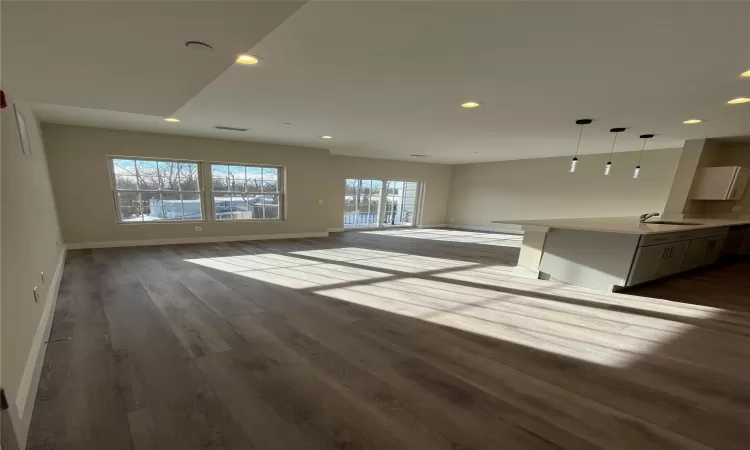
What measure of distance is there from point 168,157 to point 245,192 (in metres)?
1.62

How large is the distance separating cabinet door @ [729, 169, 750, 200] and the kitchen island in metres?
0.88

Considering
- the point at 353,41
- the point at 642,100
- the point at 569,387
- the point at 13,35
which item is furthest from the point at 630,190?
the point at 13,35

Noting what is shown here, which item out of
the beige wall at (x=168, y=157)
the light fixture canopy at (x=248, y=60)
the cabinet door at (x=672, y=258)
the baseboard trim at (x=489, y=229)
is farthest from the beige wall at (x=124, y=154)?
the cabinet door at (x=672, y=258)

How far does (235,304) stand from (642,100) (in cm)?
483

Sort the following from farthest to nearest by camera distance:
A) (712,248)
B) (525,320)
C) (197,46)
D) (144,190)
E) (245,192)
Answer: (245,192), (144,190), (712,248), (525,320), (197,46)

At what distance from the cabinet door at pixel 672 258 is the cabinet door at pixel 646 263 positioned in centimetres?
11

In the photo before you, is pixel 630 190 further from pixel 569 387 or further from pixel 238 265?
pixel 238 265

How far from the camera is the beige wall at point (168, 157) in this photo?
17.0ft

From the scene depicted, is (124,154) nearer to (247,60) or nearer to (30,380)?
(247,60)

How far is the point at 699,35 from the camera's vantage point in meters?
1.83

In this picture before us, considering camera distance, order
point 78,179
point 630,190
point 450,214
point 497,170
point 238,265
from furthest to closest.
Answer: point 450,214, point 497,170, point 630,190, point 78,179, point 238,265

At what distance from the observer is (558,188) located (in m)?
8.24

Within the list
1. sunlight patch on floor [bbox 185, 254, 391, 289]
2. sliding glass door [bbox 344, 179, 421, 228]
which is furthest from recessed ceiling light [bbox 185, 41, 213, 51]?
sliding glass door [bbox 344, 179, 421, 228]

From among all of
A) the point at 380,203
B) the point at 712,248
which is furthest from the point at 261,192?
the point at 712,248
